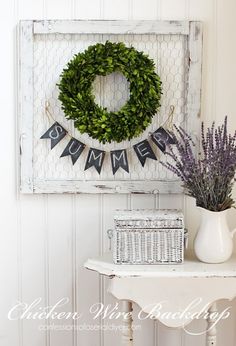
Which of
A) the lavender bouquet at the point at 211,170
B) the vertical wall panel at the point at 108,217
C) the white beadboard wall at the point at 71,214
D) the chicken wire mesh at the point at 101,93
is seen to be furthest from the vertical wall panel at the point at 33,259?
the lavender bouquet at the point at 211,170

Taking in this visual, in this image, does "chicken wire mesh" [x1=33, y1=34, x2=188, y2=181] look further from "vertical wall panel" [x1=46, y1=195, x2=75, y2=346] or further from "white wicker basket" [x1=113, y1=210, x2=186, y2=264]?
"white wicker basket" [x1=113, y1=210, x2=186, y2=264]

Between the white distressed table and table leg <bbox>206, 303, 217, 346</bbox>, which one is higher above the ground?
the white distressed table

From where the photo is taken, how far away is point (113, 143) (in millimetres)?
2430

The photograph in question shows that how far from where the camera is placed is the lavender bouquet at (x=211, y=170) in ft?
7.11

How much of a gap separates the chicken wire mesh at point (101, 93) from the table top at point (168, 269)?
0.40 m

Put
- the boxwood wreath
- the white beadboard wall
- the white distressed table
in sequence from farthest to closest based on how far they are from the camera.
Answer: the white beadboard wall < the boxwood wreath < the white distressed table

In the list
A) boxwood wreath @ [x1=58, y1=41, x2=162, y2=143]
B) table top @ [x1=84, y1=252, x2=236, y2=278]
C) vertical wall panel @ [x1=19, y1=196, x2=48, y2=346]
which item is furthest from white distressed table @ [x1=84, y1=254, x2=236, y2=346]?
boxwood wreath @ [x1=58, y1=41, x2=162, y2=143]

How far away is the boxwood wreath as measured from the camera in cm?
230

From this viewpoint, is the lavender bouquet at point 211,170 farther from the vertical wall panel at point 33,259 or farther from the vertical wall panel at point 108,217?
the vertical wall panel at point 33,259

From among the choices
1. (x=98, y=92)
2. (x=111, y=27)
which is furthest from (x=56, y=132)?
(x=111, y=27)

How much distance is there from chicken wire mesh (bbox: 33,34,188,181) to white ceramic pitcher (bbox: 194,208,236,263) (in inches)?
12.1

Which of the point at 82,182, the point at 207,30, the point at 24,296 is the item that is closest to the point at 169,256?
the point at 82,182

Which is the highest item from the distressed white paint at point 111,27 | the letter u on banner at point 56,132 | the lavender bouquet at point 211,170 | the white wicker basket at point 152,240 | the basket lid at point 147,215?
the distressed white paint at point 111,27

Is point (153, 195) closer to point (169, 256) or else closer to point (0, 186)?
point (169, 256)
